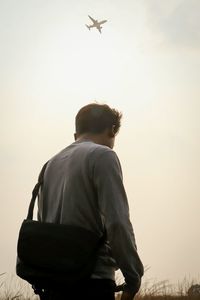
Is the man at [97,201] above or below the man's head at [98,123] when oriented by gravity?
below

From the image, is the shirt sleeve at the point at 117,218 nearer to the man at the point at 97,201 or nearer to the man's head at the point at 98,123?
the man at the point at 97,201

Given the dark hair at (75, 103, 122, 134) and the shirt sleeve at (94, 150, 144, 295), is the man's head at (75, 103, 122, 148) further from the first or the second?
the shirt sleeve at (94, 150, 144, 295)

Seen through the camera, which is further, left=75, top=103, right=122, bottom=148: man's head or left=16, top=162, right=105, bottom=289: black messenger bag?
left=75, top=103, right=122, bottom=148: man's head

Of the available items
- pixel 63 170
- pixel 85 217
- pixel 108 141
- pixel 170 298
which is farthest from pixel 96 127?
pixel 170 298

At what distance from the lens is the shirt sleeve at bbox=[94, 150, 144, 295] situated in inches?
116

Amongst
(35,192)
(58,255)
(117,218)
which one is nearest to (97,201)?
(117,218)

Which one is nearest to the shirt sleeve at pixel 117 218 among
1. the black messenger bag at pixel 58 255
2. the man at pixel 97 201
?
the man at pixel 97 201

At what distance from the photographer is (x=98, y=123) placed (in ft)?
11.2

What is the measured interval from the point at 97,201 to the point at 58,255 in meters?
0.37

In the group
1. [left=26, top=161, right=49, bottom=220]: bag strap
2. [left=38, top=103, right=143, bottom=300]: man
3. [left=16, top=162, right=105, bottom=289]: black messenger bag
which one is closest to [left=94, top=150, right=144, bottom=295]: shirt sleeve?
[left=38, top=103, right=143, bottom=300]: man

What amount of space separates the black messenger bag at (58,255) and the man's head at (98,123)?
0.63 metres

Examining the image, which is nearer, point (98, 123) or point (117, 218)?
point (117, 218)

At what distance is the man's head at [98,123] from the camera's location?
340 centimetres

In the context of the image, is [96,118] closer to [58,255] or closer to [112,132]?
[112,132]
